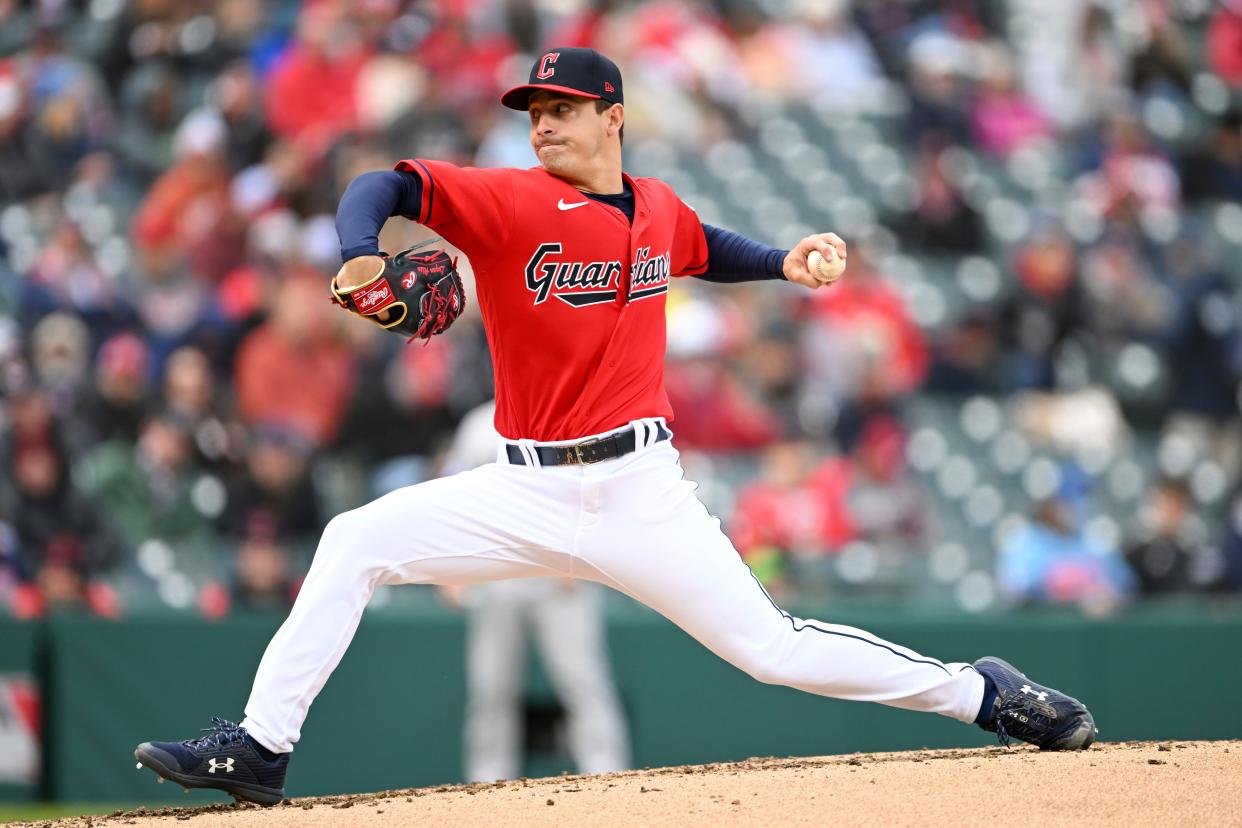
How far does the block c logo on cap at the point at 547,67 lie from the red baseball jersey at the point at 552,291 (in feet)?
0.77

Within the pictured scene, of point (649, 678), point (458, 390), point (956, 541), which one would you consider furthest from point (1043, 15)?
point (649, 678)

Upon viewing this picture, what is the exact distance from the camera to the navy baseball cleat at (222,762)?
3.81m

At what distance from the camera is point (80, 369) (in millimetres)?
9047

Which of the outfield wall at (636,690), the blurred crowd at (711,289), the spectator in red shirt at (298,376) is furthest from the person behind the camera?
the spectator in red shirt at (298,376)

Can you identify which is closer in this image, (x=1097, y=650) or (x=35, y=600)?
(x=1097, y=650)

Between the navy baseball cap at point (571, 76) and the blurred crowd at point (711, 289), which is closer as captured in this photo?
the navy baseball cap at point (571, 76)

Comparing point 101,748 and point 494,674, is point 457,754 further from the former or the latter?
point 101,748

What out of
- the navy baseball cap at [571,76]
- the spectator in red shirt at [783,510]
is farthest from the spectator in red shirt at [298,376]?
the navy baseball cap at [571,76]

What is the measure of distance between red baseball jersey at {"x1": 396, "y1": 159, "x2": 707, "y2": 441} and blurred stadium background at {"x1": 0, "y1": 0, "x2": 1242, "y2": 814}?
3.54 m

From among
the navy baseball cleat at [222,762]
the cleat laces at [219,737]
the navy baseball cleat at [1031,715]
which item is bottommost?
the navy baseball cleat at [1031,715]

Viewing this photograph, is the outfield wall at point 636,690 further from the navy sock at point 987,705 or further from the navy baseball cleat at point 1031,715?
the navy sock at point 987,705

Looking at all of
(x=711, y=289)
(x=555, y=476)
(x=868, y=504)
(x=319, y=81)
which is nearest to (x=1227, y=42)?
(x=711, y=289)

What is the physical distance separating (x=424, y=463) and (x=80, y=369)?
216 centimetres

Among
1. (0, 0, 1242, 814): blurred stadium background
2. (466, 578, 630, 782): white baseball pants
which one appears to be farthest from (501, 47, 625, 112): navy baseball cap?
(0, 0, 1242, 814): blurred stadium background
